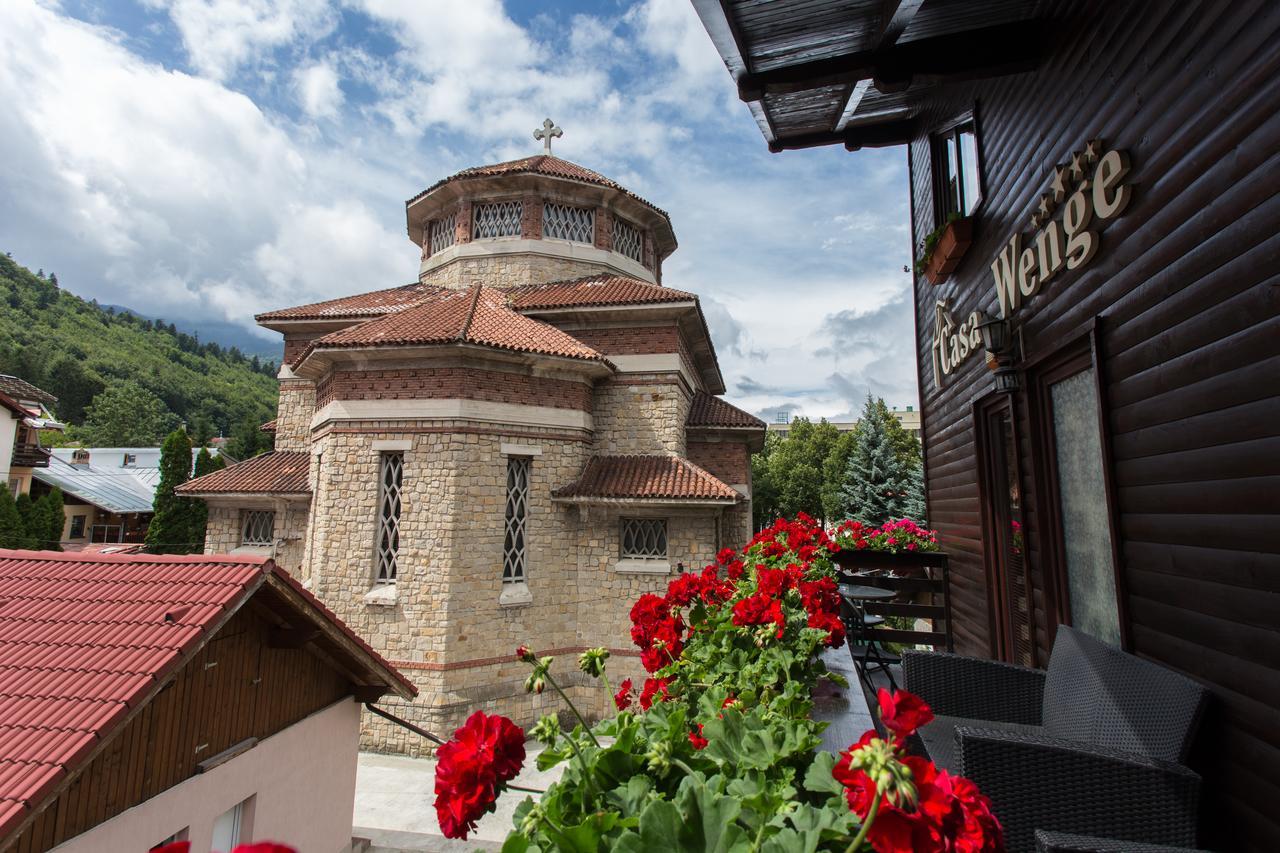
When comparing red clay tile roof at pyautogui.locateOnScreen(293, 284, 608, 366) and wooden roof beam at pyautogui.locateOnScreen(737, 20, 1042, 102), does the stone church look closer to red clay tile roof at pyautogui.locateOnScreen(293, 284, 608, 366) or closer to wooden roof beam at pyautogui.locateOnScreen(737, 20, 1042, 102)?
red clay tile roof at pyautogui.locateOnScreen(293, 284, 608, 366)

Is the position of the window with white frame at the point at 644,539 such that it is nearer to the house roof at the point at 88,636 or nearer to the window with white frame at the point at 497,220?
the house roof at the point at 88,636

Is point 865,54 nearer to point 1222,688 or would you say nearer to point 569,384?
point 1222,688

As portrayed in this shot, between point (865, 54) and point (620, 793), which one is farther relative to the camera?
point (865, 54)

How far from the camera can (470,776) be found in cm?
128

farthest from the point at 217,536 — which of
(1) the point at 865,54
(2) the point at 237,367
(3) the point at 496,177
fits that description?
(2) the point at 237,367

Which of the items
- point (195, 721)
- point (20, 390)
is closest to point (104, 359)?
point (20, 390)

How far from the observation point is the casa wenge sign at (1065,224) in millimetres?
3297

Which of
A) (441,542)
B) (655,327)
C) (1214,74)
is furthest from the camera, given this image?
(655,327)

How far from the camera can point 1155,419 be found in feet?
9.72

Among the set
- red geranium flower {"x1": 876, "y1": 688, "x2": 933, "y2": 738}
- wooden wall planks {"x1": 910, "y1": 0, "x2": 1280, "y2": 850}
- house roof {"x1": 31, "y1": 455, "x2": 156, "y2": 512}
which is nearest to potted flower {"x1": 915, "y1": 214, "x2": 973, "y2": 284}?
wooden wall planks {"x1": 910, "y1": 0, "x2": 1280, "y2": 850}

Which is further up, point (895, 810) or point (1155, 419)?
point (1155, 419)

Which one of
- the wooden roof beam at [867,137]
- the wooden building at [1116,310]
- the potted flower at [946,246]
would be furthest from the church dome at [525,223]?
the potted flower at [946,246]

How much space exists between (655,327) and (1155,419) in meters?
10.1

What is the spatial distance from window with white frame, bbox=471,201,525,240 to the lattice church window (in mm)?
607
